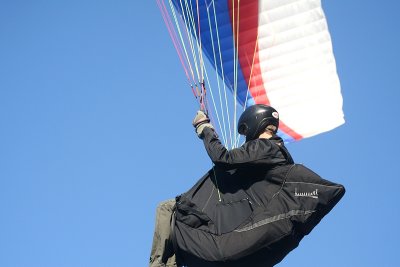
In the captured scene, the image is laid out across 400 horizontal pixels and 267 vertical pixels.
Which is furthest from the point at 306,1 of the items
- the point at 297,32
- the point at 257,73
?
the point at 257,73

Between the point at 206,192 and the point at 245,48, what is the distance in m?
4.29

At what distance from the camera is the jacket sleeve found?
4965mm

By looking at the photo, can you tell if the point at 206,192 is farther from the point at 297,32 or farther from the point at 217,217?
the point at 297,32

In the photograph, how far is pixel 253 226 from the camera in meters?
4.79

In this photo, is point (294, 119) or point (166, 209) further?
point (294, 119)

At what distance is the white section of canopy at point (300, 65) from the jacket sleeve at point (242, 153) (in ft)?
12.1

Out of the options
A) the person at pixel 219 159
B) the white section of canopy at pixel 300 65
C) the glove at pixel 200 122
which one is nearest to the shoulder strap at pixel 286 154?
the person at pixel 219 159

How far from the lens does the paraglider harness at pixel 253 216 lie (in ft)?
15.6

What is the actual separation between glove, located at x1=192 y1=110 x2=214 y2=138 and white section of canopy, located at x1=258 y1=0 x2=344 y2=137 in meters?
3.53

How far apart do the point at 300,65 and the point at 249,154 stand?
4.22 metres

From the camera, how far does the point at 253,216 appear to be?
15.9 feet

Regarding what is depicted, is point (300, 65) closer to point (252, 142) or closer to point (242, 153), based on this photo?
point (252, 142)

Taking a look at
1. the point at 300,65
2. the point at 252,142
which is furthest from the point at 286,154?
the point at 300,65

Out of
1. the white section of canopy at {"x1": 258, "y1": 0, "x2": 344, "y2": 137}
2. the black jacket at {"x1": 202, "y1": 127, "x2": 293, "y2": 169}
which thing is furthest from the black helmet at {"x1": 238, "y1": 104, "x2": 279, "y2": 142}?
the white section of canopy at {"x1": 258, "y1": 0, "x2": 344, "y2": 137}
